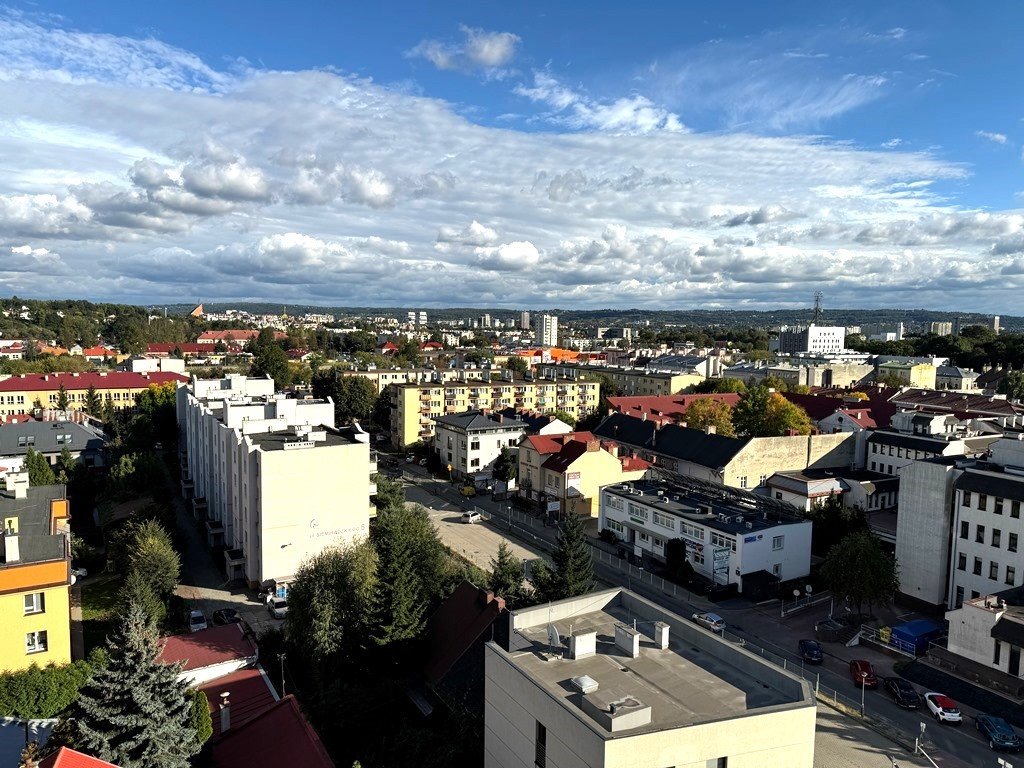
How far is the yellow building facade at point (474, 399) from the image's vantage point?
62438 millimetres

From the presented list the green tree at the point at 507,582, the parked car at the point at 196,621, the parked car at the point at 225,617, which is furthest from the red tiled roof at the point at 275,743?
the parked car at the point at 225,617

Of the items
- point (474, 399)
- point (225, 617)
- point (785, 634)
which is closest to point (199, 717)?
point (225, 617)

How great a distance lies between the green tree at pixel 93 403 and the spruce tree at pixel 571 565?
59166mm

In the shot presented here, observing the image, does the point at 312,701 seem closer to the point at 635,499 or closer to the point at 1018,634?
the point at 635,499

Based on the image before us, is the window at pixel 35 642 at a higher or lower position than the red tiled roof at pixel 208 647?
higher

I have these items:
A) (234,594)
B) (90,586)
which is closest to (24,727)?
(234,594)

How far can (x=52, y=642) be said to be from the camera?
770 inches

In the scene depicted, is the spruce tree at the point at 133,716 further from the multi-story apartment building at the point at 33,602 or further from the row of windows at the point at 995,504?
the row of windows at the point at 995,504

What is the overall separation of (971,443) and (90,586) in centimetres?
4742

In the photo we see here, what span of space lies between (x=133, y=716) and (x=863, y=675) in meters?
21.8

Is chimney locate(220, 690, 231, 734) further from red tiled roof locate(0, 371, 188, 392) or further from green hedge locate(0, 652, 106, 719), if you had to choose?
red tiled roof locate(0, 371, 188, 392)

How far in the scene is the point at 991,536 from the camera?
26.8 m

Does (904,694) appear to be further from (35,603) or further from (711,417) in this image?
(711,417)

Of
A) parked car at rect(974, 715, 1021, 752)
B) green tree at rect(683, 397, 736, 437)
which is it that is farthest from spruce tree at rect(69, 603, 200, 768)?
green tree at rect(683, 397, 736, 437)
